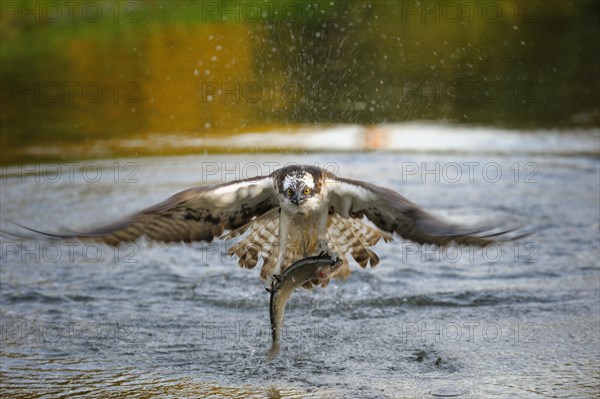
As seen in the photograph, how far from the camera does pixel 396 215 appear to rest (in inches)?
197

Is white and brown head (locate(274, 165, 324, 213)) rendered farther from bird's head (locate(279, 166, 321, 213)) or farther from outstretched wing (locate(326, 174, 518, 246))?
outstretched wing (locate(326, 174, 518, 246))

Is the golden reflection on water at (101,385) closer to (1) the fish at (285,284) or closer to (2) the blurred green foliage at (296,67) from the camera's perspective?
(1) the fish at (285,284)

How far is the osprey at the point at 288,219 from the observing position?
4.88 meters

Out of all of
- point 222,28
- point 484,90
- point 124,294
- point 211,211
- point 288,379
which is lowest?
point 288,379

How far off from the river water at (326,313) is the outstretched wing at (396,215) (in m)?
0.72

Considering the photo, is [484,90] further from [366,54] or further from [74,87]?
[74,87]

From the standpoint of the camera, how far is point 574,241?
711 cm

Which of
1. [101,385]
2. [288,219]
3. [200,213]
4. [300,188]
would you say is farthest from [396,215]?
[101,385]

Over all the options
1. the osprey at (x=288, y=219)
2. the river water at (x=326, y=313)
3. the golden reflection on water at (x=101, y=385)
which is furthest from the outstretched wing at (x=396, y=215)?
the golden reflection on water at (x=101, y=385)

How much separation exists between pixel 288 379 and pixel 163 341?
0.96 m

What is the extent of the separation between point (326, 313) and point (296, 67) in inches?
332

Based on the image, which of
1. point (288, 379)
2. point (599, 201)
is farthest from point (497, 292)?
point (599, 201)

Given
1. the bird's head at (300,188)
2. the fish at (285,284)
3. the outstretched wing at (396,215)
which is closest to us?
the outstretched wing at (396,215)

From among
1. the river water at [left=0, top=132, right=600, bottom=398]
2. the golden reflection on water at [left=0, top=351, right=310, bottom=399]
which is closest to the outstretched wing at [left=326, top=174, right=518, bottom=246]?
the river water at [left=0, top=132, right=600, bottom=398]
